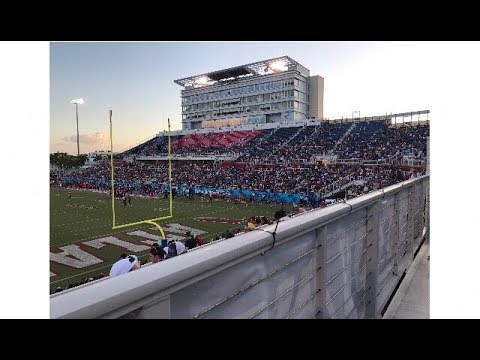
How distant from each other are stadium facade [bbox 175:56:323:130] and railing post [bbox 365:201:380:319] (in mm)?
48990

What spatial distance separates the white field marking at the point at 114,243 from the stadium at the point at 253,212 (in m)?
0.08

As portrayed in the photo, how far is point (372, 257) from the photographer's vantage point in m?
2.50

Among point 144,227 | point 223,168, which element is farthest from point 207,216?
point 223,168

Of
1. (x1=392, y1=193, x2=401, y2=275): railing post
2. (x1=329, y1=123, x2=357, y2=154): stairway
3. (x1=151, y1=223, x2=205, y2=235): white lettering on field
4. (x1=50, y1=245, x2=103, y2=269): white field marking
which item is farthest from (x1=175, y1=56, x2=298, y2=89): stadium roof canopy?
(x1=392, y1=193, x2=401, y2=275): railing post

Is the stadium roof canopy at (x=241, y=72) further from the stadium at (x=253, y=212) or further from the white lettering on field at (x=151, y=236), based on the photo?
the white lettering on field at (x=151, y=236)

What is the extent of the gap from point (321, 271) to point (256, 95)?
5483 centimetres

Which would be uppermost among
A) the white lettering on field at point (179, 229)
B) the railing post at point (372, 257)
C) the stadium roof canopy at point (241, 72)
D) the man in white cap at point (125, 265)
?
the stadium roof canopy at point (241, 72)

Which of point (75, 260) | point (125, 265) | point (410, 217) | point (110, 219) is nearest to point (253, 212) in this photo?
point (110, 219)

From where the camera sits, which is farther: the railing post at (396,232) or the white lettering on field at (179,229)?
the white lettering on field at (179,229)

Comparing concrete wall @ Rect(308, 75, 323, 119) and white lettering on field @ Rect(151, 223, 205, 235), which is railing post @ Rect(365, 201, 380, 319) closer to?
white lettering on field @ Rect(151, 223, 205, 235)

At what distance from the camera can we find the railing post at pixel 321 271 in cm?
163

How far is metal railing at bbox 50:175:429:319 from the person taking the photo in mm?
818

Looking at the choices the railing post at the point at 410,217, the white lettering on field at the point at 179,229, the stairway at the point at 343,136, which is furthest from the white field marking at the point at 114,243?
the stairway at the point at 343,136

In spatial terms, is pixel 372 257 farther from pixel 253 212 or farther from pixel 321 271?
pixel 253 212
